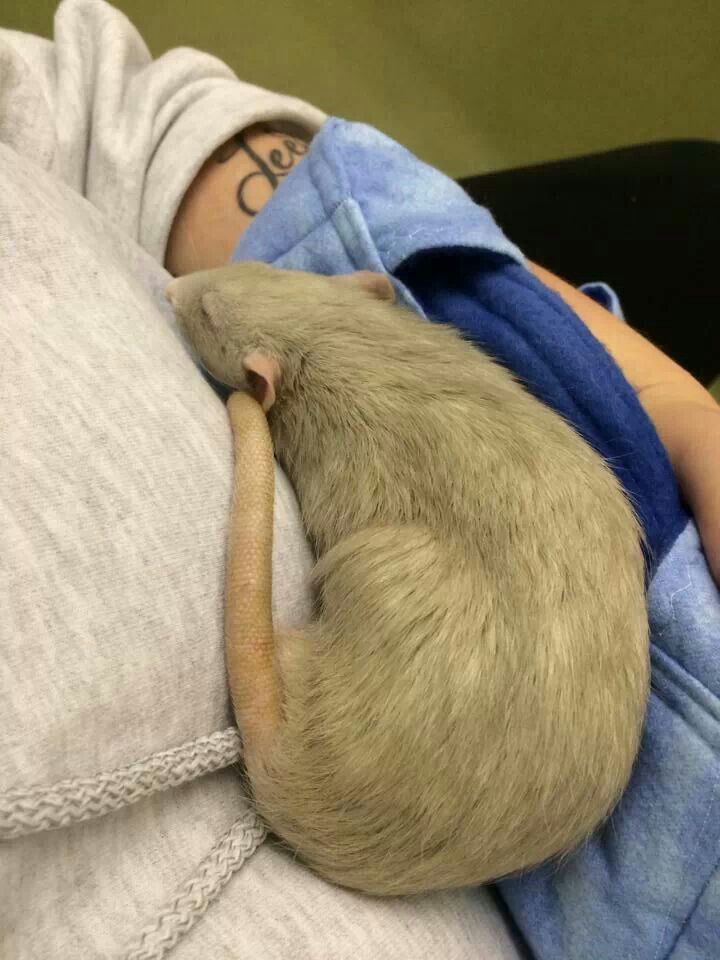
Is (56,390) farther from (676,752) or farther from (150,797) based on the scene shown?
(676,752)

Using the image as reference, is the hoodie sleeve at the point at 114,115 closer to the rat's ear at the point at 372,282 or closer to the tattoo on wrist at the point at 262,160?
the tattoo on wrist at the point at 262,160

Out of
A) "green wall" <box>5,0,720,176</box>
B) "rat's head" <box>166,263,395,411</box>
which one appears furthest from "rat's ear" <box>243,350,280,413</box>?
"green wall" <box>5,0,720,176</box>

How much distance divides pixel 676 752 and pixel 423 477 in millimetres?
304

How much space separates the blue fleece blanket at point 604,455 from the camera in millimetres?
598

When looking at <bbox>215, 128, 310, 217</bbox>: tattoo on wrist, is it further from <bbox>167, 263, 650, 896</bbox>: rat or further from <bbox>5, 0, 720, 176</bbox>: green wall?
<bbox>5, 0, 720, 176</bbox>: green wall

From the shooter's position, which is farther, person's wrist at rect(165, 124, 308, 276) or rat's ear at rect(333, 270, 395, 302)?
person's wrist at rect(165, 124, 308, 276)

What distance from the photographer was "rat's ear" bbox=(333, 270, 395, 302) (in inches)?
A: 32.7

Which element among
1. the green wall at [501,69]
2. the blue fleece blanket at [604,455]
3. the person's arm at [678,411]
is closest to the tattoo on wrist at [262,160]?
the blue fleece blanket at [604,455]

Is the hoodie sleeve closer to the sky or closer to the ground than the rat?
closer to the sky

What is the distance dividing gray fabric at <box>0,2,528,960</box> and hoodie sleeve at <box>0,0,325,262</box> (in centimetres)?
30

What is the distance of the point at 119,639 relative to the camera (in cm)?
49

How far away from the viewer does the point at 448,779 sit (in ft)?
1.83

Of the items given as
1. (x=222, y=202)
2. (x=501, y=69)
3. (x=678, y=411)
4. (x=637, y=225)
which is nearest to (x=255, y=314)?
(x=222, y=202)

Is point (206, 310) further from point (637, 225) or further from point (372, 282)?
point (637, 225)
